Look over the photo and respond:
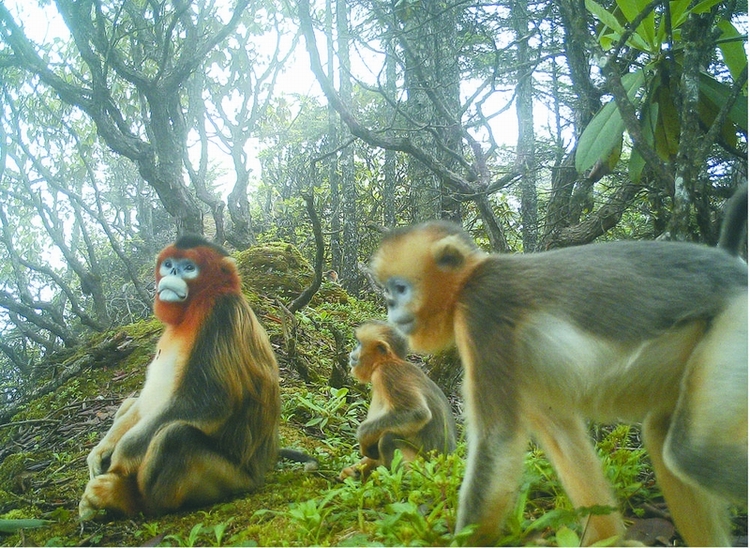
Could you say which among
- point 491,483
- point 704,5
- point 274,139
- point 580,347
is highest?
point 704,5

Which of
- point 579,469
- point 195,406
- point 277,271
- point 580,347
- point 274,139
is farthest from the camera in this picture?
point 277,271

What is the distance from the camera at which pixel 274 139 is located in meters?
3.13

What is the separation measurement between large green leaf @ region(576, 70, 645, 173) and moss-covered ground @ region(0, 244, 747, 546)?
1.18m

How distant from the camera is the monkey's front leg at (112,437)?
2.42m

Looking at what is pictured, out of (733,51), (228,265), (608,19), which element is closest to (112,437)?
(228,265)

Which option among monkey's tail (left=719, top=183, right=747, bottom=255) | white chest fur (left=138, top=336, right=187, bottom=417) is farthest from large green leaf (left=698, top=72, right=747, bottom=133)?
white chest fur (left=138, top=336, right=187, bottom=417)

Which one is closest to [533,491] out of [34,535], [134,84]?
[34,535]

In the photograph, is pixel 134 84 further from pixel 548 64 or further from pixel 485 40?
pixel 548 64

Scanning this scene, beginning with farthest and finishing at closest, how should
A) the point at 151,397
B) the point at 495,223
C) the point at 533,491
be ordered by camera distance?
the point at 495,223 < the point at 151,397 < the point at 533,491

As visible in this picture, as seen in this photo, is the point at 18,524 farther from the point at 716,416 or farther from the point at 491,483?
the point at 716,416

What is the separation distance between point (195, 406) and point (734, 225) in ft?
6.83

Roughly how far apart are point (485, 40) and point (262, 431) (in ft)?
7.88

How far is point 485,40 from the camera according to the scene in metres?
3.30

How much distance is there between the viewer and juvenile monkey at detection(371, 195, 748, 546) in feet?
5.03
